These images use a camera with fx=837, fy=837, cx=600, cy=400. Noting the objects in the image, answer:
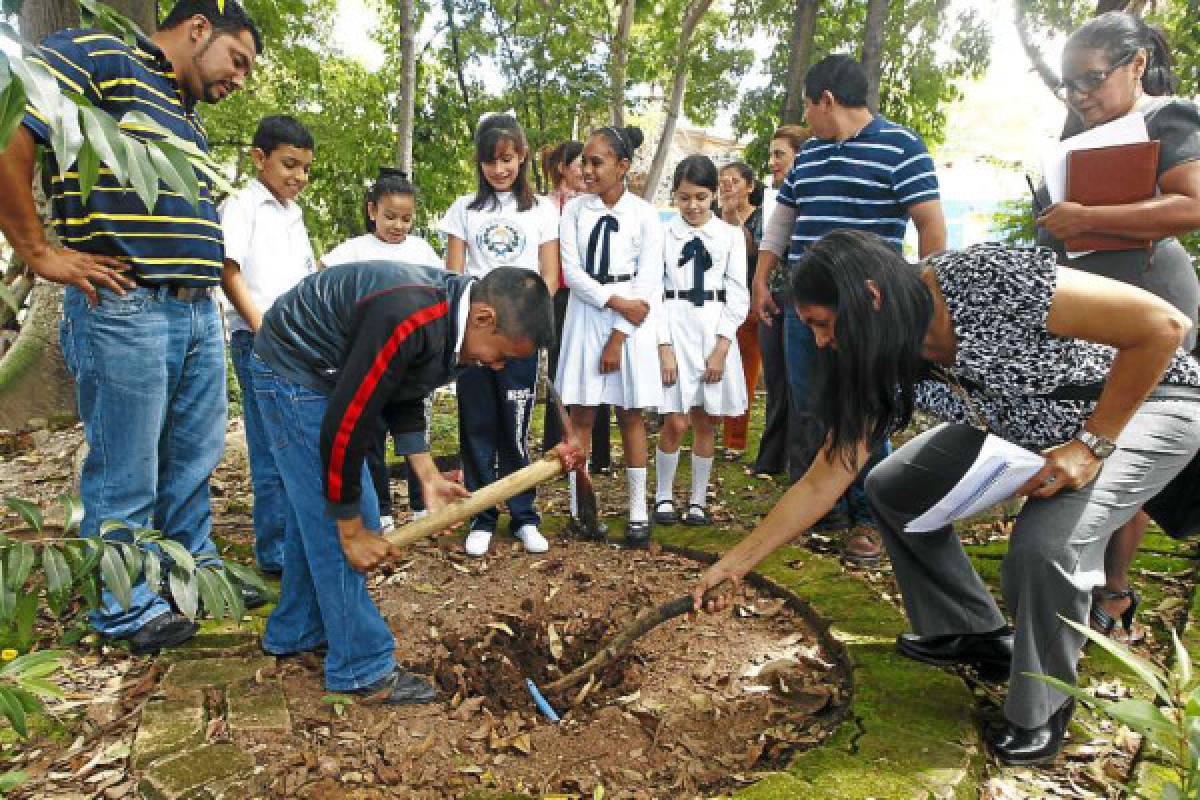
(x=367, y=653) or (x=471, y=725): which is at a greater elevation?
(x=367, y=653)

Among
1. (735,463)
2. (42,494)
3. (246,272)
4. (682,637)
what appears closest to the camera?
(682,637)

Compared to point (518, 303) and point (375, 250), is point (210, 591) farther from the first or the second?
point (375, 250)

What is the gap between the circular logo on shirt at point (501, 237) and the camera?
4.27m

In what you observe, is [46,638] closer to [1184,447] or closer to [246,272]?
[246,272]

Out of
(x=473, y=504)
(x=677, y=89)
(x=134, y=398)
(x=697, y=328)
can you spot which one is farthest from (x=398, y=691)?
(x=677, y=89)

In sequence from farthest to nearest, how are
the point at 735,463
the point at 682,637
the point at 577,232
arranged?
the point at 735,463 < the point at 577,232 < the point at 682,637

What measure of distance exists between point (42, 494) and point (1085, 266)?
527 centimetres

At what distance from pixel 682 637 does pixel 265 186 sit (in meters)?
2.65

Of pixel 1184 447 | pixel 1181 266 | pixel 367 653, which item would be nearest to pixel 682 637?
pixel 367 653

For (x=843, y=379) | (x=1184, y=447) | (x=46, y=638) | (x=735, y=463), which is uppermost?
(x=843, y=379)

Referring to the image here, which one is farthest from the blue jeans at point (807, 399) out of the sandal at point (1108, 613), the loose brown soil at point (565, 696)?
the sandal at point (1108, 613)

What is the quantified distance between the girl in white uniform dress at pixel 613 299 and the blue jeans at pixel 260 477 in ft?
4.74

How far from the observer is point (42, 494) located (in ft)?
15.4

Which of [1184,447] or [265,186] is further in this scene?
[265,186]
